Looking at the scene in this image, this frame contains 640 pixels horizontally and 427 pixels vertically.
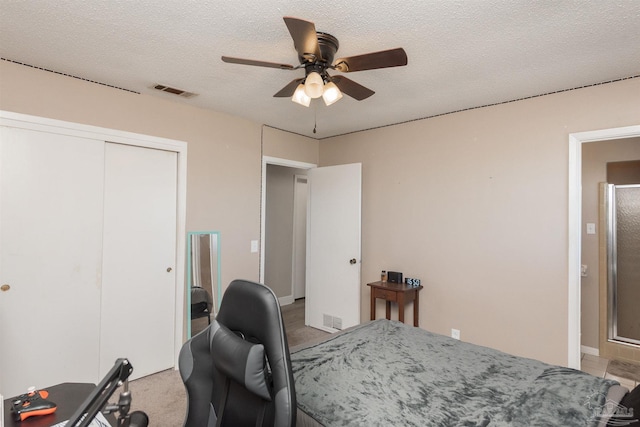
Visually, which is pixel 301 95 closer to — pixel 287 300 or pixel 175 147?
pixel 175 147

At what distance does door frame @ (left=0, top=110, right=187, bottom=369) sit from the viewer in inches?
104

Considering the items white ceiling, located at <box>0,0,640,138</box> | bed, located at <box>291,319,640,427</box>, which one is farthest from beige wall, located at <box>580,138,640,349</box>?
bed, located at <box>291,319,640,427</box>

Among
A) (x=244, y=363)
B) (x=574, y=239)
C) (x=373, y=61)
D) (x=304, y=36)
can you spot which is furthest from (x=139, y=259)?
(x=574, y=239)

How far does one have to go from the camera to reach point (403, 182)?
391 cm

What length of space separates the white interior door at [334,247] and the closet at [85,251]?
1.78m

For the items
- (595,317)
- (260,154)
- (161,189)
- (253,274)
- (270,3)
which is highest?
(270,3)

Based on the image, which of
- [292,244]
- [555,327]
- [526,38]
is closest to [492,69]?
[526,38]

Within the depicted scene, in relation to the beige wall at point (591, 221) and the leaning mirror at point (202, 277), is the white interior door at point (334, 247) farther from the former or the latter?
the beige wall at point (591, 221)

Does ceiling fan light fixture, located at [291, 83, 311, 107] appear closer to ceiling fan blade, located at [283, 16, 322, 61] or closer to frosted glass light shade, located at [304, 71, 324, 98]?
frosted glass light shade, located at [304, 71, 324, 98]

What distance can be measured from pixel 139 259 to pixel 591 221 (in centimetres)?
457

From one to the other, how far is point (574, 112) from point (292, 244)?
4293 mm

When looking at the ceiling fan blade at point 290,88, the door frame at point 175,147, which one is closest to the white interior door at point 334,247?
the door frame at point 175,147

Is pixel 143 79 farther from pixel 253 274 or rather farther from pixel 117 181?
pixel 253 274

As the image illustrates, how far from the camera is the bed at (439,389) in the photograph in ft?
4.64
